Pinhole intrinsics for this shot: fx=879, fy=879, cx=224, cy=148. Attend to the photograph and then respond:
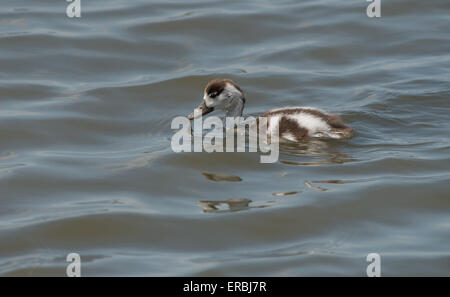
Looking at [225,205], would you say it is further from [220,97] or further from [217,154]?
[220,97]

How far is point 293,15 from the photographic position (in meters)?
9.82

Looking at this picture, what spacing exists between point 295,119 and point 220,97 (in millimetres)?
723

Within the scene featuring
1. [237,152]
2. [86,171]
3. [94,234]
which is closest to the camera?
[94,234]

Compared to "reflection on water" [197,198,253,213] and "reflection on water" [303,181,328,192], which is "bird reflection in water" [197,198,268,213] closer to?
"reflection on water" [197,198,253,213]

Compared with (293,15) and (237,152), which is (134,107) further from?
(293,15)

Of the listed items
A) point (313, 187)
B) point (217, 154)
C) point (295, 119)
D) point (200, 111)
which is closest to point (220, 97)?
point (200, 111)

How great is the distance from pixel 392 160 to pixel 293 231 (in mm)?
1335

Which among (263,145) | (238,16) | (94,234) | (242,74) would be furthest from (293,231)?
(238,16)

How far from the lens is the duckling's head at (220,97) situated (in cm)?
690

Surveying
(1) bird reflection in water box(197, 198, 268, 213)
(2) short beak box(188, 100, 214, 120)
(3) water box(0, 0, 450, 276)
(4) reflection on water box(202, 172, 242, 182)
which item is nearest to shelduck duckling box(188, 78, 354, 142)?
(2) short beak box(188, 100, 214, 120)

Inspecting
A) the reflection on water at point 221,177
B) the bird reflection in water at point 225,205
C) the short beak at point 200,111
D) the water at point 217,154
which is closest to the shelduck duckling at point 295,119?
the short beak at point 200,111

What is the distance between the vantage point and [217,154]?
6.23 metres

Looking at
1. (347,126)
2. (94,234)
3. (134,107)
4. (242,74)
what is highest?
(242,74)

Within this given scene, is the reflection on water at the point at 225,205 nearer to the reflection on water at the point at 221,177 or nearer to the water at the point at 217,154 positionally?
the water at the point at 217,154
